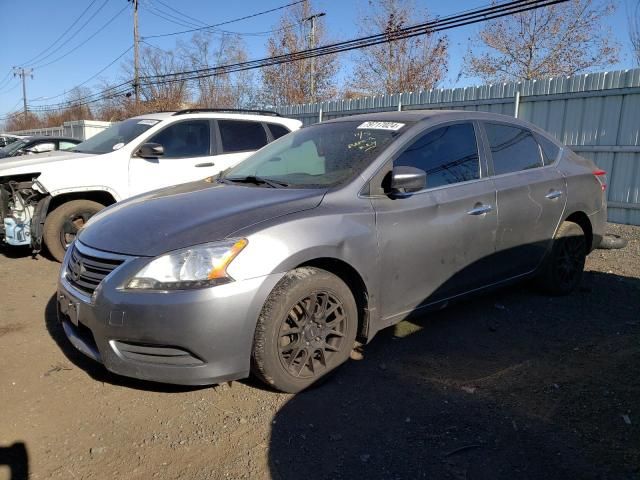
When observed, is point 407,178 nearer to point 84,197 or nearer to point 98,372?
point 98,372

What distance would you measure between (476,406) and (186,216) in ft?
6.79

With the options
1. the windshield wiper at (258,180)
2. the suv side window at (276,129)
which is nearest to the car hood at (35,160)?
the suv side window at (276,129)

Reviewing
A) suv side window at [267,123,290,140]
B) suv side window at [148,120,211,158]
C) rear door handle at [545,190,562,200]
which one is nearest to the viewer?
rear door handle at [545,190,562,200]

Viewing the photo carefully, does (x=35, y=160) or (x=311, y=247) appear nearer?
(x=311, y=247)

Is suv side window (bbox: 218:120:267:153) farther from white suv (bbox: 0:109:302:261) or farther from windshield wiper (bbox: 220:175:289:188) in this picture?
windshield wiper (bbox: 220:175:289:188)

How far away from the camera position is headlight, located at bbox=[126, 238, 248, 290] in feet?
8.80

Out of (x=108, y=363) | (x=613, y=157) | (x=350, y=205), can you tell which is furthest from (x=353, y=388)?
(x=613, y=157)

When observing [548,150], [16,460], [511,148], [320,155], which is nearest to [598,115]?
[548,150]

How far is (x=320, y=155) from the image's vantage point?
3.91 metres

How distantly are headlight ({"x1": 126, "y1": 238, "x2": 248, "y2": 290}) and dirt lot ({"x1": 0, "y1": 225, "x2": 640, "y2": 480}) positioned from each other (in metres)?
0.78

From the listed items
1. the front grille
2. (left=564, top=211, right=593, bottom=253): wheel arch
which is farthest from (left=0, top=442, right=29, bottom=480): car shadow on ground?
(left=564, top=211, right=593, bottom=253): wheel arch

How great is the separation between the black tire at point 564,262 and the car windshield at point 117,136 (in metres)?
4.96

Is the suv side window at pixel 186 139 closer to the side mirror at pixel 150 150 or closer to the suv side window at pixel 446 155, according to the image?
the side mirror at pixel 150 150

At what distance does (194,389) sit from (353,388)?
990 millimetres
